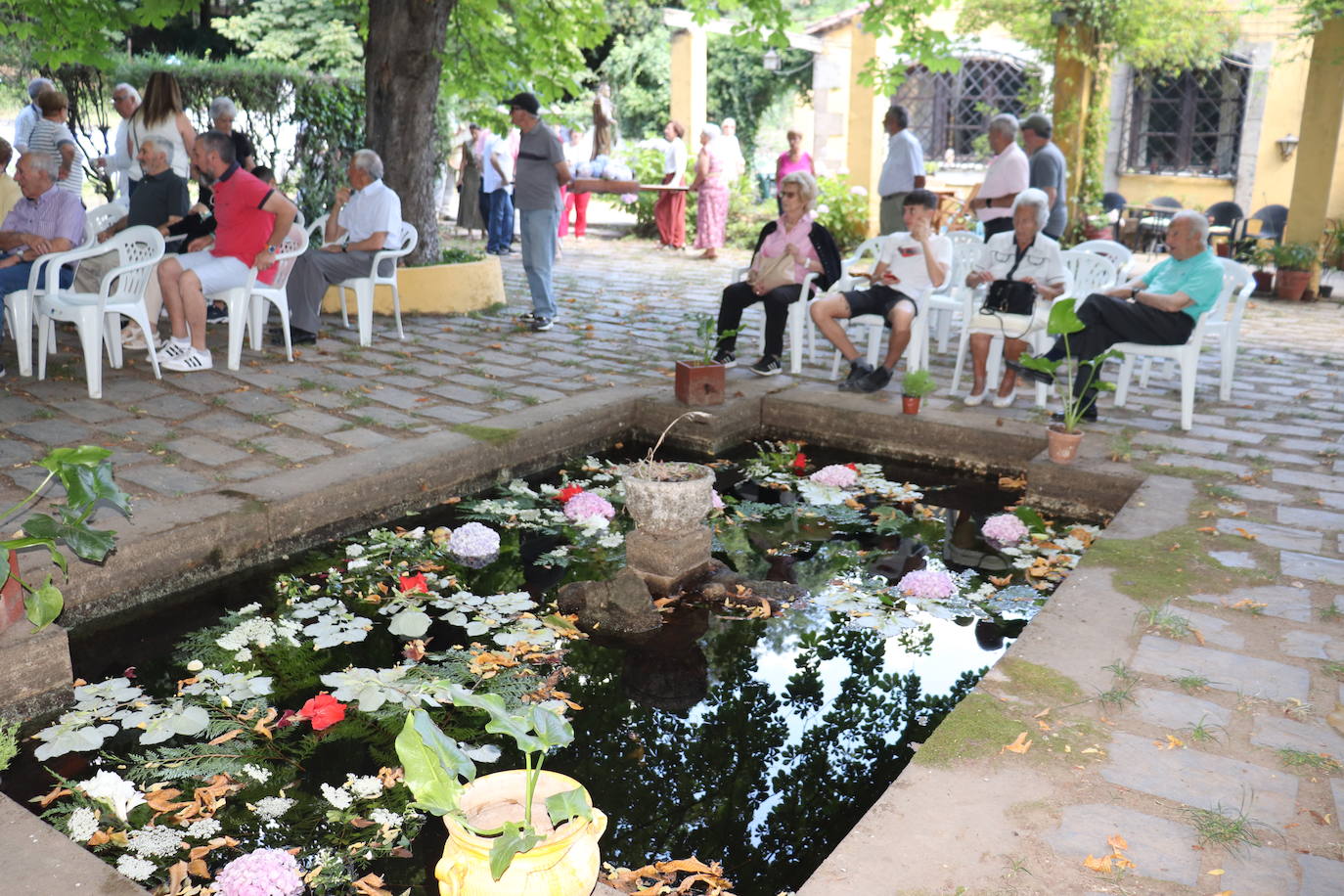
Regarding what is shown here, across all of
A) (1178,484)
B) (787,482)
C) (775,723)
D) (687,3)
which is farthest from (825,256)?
(775,723)

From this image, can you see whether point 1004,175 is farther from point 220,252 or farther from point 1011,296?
point 220,252

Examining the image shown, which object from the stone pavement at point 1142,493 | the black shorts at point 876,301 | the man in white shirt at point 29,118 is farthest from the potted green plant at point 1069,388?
the man in white shirt at point 29,118

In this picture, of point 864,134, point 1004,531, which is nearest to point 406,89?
point 1004,531

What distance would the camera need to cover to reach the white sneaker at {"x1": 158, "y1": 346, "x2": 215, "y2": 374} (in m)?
6.10

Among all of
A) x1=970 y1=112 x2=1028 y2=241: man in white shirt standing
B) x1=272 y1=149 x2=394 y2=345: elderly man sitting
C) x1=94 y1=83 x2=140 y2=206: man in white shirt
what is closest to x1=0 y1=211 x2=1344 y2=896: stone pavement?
x1=272 y1=149 x2=394 y2=345: elderly man sitting

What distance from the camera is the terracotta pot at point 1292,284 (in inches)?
412

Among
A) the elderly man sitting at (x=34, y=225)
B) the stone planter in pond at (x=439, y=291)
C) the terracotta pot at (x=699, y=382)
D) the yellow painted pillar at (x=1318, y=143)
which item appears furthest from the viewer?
the yellow painted pillar at (x=1318, y=143)

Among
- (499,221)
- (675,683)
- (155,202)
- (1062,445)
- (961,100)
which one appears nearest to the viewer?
(675,683)

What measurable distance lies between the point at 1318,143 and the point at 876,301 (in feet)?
21.2

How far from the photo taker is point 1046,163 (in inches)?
305

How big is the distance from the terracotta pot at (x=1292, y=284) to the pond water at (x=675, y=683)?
24.6 feet

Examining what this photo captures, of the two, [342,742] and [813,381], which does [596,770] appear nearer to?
[342,742]

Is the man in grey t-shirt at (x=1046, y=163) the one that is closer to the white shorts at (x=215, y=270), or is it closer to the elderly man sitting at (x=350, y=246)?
the elderly man sitting at (x=350, y=246)

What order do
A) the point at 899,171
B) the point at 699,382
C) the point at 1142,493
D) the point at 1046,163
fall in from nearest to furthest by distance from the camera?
1. the point at 1142,493
2. the point at 699,382
3. the point at 1046,163
4. the point at 899,171
